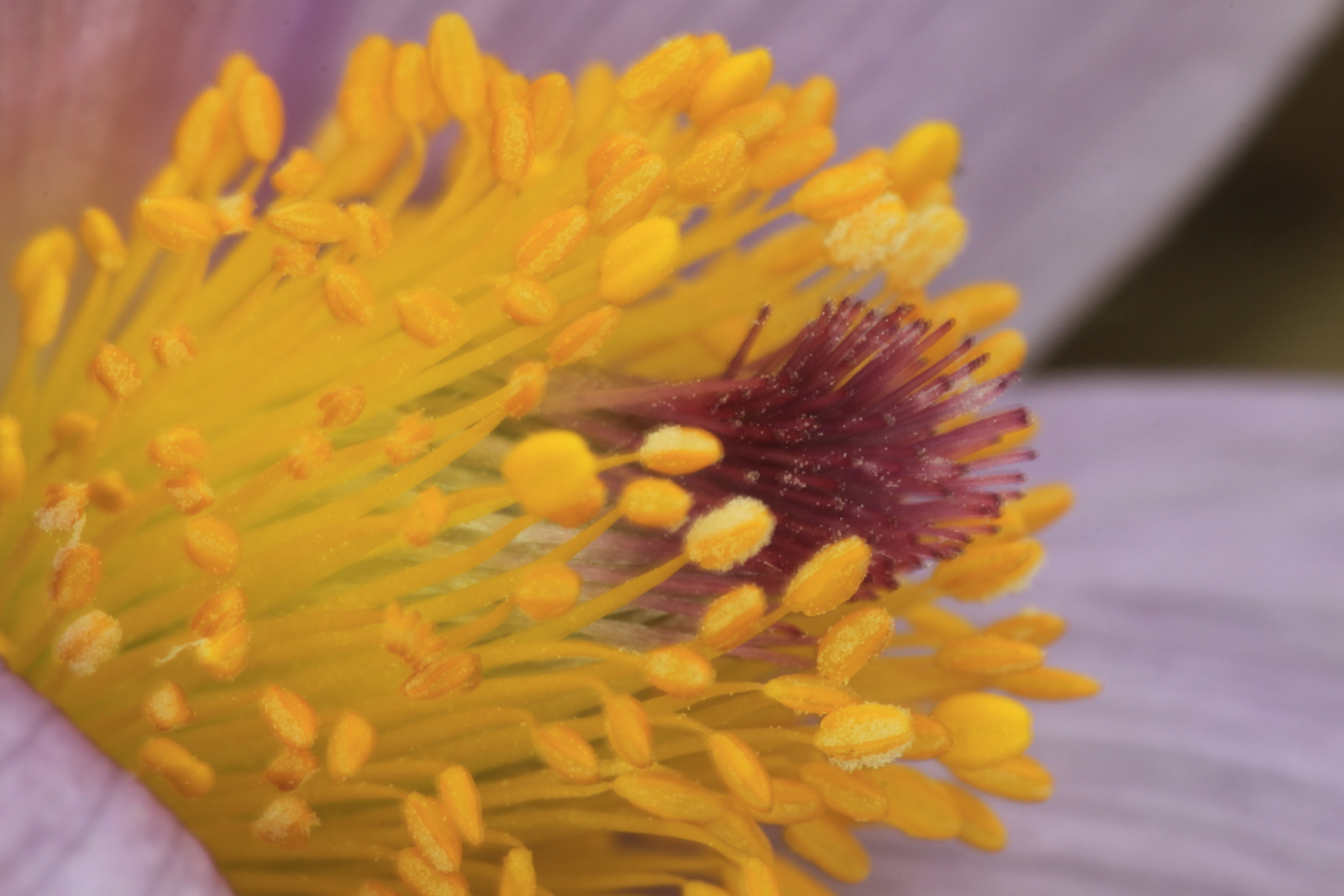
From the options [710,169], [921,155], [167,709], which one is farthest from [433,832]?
[921,155]

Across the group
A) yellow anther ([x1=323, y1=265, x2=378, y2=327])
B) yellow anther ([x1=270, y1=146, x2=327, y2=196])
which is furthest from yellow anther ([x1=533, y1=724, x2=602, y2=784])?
yellow anther ([x1=270, y1=146, x2=327, y2=196])

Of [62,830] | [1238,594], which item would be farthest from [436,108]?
[1238,594]

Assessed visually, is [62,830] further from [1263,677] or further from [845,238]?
[1263,677]

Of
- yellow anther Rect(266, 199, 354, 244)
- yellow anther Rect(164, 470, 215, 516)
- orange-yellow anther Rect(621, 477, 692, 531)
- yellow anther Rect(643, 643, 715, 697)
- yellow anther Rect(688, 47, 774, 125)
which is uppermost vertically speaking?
yellow anther Rect(688, 47, 774, 125)

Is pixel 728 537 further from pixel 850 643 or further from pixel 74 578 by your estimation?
pixel 74 578

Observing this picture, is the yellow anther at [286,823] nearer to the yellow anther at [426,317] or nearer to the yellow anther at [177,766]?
the yellow anther at [177,766]

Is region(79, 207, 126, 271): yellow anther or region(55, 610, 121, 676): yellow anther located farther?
region(79, 207, 126, 271): yellow anther

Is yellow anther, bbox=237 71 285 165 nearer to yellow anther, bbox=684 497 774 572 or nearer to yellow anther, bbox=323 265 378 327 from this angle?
yellow anther, bbox=323 265 378 327
